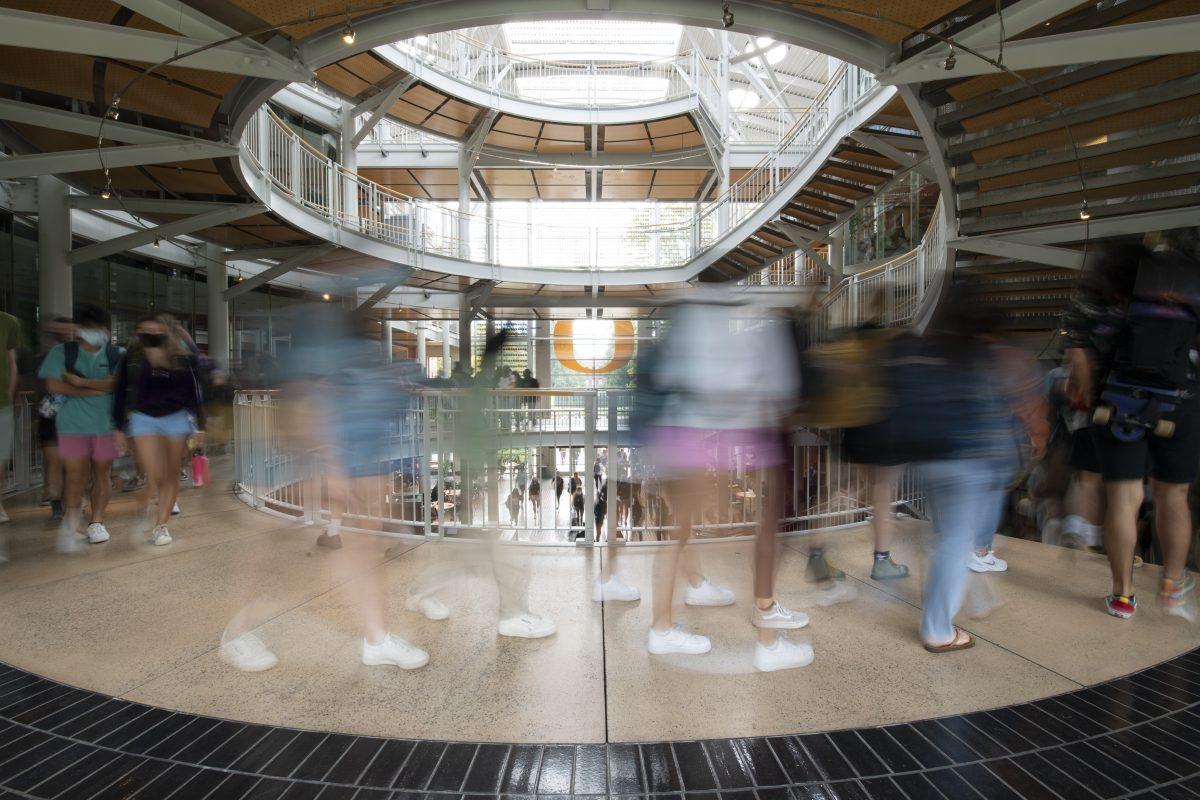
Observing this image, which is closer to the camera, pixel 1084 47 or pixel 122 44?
pixel 122 44

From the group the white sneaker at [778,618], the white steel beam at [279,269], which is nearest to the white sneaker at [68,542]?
the white sneaker at [778,618]

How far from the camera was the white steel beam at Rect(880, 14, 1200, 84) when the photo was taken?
3936 mm

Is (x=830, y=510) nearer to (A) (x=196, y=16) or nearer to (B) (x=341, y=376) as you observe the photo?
(B) (x=341, y=376)

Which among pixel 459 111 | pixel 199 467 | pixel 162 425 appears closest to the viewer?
pixel 162 425

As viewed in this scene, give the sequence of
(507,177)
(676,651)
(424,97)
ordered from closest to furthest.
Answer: (676,651)
(424,97)
(507,177)

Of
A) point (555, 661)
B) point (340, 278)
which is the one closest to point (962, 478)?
point (555, 661)

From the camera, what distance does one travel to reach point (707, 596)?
370 cm

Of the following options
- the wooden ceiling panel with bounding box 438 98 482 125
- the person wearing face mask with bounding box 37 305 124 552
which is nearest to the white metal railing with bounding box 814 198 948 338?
the person wearing face mask with bounding box 37 305 124 552

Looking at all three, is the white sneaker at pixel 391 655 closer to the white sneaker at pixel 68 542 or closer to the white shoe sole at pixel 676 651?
the white shoe sole at pixel 676 651

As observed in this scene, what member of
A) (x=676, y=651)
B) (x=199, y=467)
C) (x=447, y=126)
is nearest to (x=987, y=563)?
(x=676, y=651)

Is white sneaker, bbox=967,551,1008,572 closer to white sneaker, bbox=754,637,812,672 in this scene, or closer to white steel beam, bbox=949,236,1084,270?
white sneaker, bbox=754,637,812,672

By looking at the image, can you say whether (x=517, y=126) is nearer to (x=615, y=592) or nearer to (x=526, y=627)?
(x=615, y=592)

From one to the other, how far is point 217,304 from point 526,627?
13.2 metres

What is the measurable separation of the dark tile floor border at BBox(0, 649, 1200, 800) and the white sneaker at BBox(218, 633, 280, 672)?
392 mm
